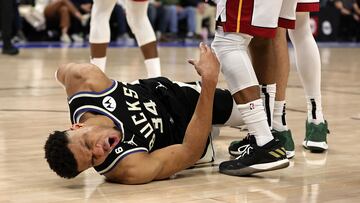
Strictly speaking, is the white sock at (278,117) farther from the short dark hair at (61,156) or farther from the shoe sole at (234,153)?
the short dark hair at (61,156)

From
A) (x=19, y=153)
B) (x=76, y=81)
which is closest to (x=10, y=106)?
(x=19, y=153)

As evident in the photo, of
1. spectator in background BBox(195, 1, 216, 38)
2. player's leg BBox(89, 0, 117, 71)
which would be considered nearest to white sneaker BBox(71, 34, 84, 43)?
spectator in background BBox(195, 1, 216, 38)

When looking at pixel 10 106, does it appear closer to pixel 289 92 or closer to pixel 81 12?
pixel 289 92

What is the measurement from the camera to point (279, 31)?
11.5 ft

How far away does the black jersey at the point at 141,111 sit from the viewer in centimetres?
289

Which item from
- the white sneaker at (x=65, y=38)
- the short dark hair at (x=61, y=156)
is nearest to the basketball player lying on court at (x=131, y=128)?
the short dark hair at (x=61, y=156)

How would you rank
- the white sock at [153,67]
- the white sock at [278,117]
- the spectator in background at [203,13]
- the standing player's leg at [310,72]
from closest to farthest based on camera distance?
the white sock at [278,117] → the standing player's leg at [310,72] → the white sock at [153,67] → the spectator in background at [203,13]

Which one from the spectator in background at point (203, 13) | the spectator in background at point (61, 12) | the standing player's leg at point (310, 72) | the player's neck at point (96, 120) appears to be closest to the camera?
the player's neck at point (96, 120)

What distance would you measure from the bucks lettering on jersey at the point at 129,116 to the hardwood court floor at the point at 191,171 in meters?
0.15

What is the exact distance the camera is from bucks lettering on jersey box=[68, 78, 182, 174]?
286cm

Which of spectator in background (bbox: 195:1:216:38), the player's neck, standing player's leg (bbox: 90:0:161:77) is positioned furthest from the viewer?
spectator in background (bbox: 195:1:216:38)

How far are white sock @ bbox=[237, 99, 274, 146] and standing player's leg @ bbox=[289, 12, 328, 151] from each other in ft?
2.06

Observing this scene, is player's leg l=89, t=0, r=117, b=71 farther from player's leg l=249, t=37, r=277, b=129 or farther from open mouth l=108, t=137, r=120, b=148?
open mouth l=108, t=137, r=120, b=148

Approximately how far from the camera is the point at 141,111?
9.98ft
